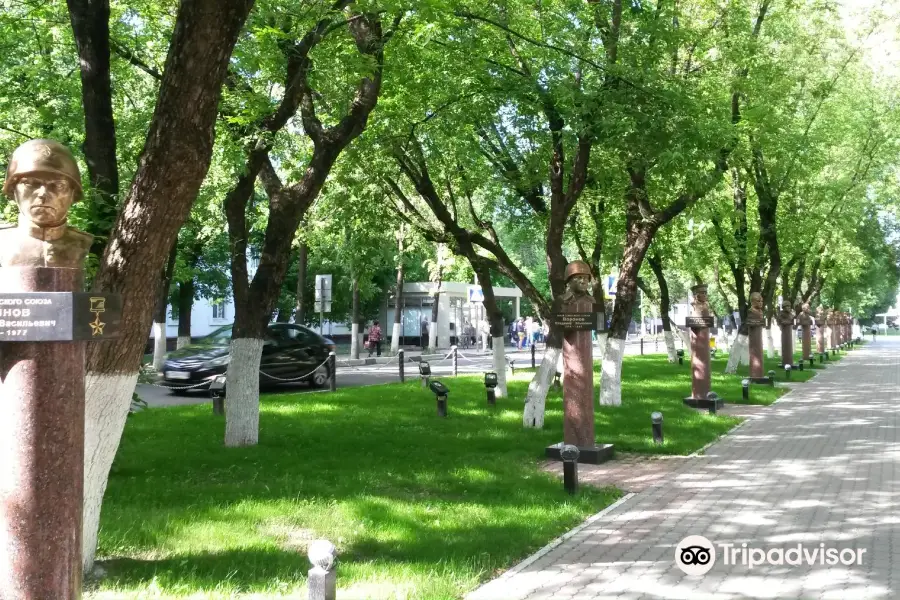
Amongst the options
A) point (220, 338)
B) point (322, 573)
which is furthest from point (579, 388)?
point (220, 338)

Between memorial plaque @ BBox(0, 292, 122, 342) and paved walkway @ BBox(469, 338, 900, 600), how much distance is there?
2.90m

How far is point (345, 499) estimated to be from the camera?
7.45 m

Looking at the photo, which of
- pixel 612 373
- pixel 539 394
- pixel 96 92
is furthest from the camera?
pixel 612 373

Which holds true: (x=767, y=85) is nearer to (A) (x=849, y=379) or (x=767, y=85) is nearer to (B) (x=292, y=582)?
(A) (x=849, y=379)

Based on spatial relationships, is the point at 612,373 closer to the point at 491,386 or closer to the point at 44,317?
the point at 491,386

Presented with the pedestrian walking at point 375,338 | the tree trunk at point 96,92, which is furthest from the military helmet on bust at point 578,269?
the pedestrian walking at point 375,338

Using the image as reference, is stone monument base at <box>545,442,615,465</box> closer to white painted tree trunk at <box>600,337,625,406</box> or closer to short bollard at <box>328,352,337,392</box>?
white painted tree trunk at <box>600,337,625,406</box>

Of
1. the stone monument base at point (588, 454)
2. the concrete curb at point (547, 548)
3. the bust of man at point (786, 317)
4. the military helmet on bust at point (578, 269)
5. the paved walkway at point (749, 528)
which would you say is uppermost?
the military helmet on bust at point (578, 269)

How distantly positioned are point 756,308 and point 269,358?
41.2ft

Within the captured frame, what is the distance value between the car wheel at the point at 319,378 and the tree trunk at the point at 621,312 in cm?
723

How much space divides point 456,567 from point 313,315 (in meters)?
36.6

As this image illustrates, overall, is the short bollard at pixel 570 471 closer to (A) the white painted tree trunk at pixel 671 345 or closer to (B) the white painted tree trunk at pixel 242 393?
(B) the white painted tree trunk at pixel 242 393

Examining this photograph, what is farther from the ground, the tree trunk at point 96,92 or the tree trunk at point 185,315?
the tree trunk at point 96,92

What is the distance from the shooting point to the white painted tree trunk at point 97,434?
5.25m
